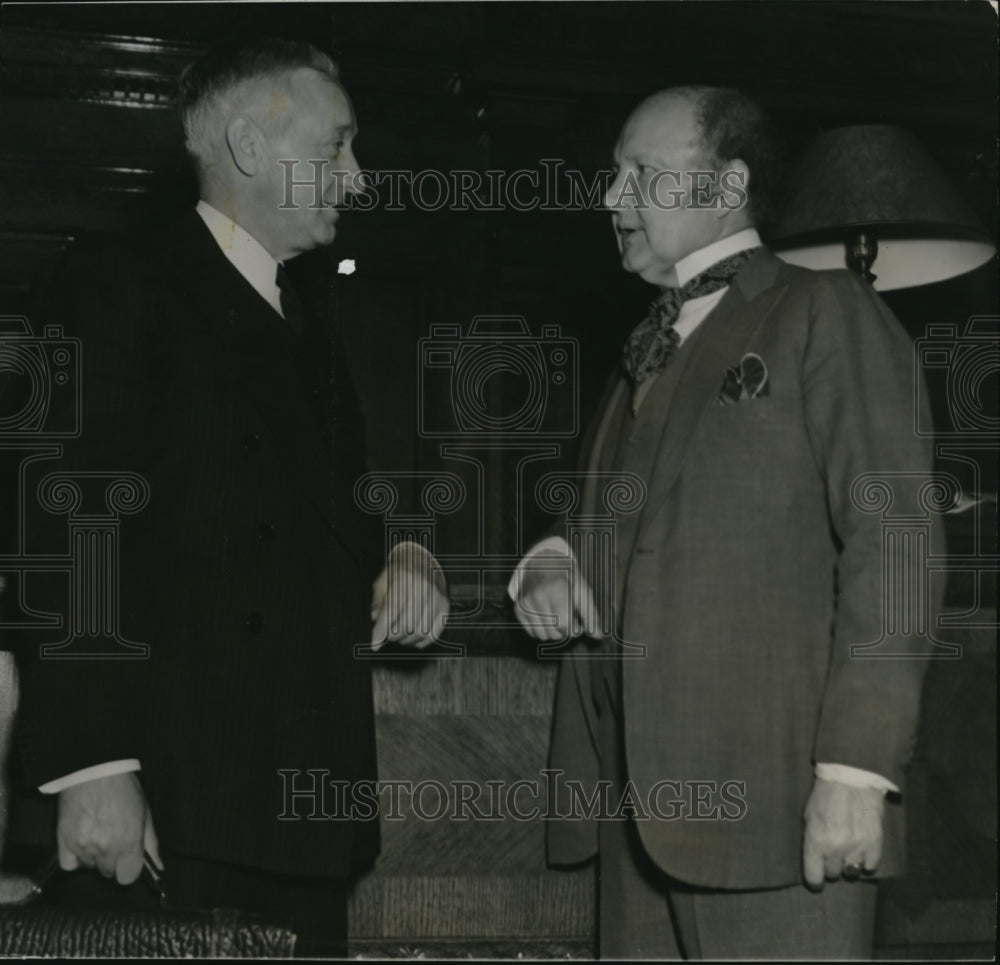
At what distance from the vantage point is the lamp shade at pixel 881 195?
9.52 feet

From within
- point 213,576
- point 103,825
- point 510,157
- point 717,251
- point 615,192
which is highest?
point 510,157

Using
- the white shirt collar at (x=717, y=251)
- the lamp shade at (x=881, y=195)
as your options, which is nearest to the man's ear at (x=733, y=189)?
the white shirt collar at (x=717, y=251)

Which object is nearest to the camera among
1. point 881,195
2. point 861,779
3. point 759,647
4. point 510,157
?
point 861,779

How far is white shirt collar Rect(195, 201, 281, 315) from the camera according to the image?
8.20 ft

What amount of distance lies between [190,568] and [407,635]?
361 mm

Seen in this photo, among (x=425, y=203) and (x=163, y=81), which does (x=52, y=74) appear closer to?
(x=163, y=81)

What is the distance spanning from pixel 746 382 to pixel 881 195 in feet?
2.70

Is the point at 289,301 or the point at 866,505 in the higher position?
the point at 289,301

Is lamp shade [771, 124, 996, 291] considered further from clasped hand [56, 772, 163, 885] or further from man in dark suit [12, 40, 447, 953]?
clasped hand [56, 772, 163, 885]

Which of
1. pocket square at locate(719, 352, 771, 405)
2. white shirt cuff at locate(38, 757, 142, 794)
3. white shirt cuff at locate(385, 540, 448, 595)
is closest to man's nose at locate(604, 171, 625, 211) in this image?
pocket square at locate(719, 352, 771, 405)

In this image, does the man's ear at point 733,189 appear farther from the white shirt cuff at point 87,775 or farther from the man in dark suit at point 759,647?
the white shirt cuff at point 87,775

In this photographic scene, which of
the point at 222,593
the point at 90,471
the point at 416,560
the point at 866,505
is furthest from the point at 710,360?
the point at 90,471

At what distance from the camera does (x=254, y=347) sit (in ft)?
8.02

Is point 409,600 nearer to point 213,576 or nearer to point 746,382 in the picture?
point 213,576
